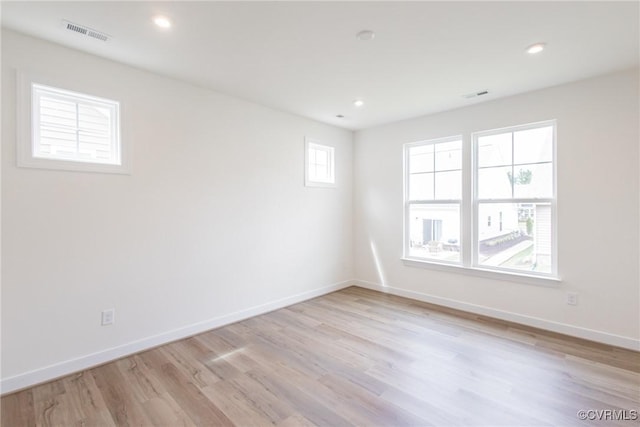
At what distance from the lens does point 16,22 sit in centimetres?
210

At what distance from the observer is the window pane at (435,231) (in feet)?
13.3

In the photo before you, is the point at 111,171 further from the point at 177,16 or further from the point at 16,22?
the point at 177,16

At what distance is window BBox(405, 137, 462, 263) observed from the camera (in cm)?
404

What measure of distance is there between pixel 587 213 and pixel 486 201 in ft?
3.16

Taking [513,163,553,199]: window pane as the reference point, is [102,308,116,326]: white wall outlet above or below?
below

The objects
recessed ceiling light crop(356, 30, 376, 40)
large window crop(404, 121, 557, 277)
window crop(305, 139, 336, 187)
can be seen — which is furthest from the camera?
window crop(305, 139, 336, 187)

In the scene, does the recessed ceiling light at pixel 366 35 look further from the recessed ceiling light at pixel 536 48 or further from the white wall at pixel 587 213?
the white wall at pixel 587 213

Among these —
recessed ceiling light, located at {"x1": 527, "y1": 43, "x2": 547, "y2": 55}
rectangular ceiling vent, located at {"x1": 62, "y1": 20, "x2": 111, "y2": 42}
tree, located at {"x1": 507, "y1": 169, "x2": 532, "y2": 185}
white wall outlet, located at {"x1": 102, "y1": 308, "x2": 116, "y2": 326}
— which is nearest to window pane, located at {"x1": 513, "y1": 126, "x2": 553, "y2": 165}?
tree, located at {"x1": 507, "y1": 169, "x2": 532, "y2": 185}

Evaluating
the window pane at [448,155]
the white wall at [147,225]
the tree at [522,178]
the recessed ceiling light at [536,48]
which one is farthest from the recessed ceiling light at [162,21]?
the tree at [522,178]

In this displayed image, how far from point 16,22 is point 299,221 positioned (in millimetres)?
3260

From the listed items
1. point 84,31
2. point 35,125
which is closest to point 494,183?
point 84,31

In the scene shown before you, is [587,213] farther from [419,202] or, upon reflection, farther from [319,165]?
[319,165]

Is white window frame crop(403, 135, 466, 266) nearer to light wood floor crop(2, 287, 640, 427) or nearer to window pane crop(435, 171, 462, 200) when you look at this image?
window pane crop(435, 171, 462, 200)

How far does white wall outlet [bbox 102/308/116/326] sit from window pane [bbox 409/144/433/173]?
160 inches
